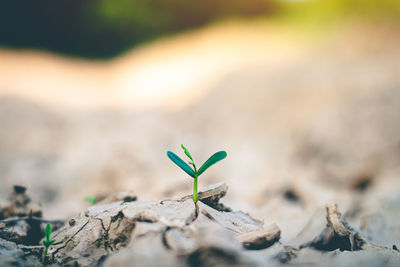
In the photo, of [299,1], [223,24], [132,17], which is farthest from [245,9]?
[132,17]

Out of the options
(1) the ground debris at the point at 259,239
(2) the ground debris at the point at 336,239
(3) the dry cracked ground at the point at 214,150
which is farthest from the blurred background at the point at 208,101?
(1) the ground debris at the point at 259,239

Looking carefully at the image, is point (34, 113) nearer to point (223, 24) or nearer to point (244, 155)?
point (244, 155)

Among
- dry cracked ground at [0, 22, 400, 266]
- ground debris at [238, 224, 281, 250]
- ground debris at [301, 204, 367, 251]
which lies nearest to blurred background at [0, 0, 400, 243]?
dry cracked ground at [0, 22, 400, 266]

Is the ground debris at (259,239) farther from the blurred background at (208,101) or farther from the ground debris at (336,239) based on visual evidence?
the blurred background at (208,101)

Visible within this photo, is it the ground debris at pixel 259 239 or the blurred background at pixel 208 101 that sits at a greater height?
the blurred background at pixel 208 101

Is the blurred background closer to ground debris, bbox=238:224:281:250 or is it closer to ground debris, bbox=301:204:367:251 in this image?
ground debris, bbox=301:204:367:251
